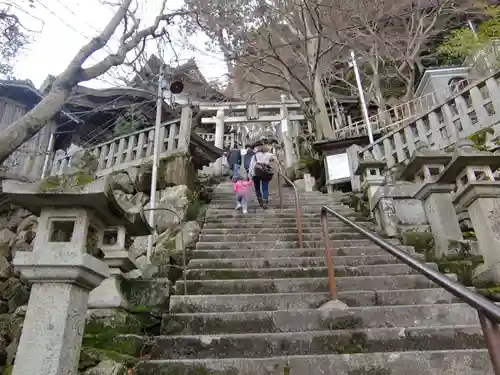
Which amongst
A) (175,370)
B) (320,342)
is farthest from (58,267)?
(320,342)

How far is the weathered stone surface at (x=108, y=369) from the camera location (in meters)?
3.01

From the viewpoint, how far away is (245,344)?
11.2 feet

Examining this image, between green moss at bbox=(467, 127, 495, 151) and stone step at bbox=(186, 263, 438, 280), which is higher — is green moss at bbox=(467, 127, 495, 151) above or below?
above

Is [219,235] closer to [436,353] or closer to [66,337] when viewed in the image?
[66,337]

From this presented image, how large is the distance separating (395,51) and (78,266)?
17.5m

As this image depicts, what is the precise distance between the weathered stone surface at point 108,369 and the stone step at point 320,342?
42 centimetres

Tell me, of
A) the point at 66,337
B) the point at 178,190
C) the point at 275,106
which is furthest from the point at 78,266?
the point at 275,106

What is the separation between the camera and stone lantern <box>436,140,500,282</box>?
4.41 metres

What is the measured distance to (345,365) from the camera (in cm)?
297

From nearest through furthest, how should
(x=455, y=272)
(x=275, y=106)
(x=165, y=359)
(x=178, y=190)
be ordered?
(x=165, y=359)
(x=455, y=272)
(x=178, y=190)
(x=275, y=106)

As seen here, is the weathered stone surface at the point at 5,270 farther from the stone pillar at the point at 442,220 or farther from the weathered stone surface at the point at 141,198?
the stone pillar at the point at 442,220

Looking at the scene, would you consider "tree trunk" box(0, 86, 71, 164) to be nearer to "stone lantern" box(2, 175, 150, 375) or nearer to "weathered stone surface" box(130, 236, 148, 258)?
"stone lantern" box(2, 175, 150, 375)

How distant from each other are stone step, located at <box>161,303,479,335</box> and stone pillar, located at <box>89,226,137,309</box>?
936mm

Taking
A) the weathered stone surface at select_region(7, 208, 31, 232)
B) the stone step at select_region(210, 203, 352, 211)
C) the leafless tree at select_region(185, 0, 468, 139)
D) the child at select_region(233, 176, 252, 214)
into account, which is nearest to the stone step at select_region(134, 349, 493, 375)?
the child at select_region(233, 176, 252, 214)
